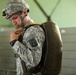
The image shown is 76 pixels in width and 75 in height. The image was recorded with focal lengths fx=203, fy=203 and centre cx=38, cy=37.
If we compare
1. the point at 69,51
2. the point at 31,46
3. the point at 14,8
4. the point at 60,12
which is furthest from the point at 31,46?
the point at 60,12

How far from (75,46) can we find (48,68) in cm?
185

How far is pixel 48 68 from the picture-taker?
1519 mm

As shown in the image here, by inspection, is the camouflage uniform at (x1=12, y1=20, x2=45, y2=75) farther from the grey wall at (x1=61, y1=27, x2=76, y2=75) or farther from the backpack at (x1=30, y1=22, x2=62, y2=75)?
the grey wall at (x1=61, y1=27, x2=76, y2=75)

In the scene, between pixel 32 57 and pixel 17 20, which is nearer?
pixel 32 57

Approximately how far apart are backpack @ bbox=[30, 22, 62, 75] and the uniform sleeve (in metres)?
0.04

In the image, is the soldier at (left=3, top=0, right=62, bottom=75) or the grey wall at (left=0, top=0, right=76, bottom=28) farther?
the grey wall at (left=0, top=0, right=76, bottom=28)

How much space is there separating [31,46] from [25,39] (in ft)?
0.25

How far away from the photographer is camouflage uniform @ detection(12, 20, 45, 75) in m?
1.43

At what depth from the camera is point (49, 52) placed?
1499 mm

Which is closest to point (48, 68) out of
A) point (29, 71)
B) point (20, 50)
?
point (29, 71)

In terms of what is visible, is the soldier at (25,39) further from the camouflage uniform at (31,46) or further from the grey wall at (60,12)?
the grey wall at (60,12)

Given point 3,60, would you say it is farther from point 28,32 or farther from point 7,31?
point 28,32

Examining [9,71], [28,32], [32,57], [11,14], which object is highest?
[11,14]

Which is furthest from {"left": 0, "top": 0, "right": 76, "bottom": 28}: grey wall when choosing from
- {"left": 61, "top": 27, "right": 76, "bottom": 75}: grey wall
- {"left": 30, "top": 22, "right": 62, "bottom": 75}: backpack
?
{"left": 30, "top": 22, "right": 62, "bottom": 75}: backpack
